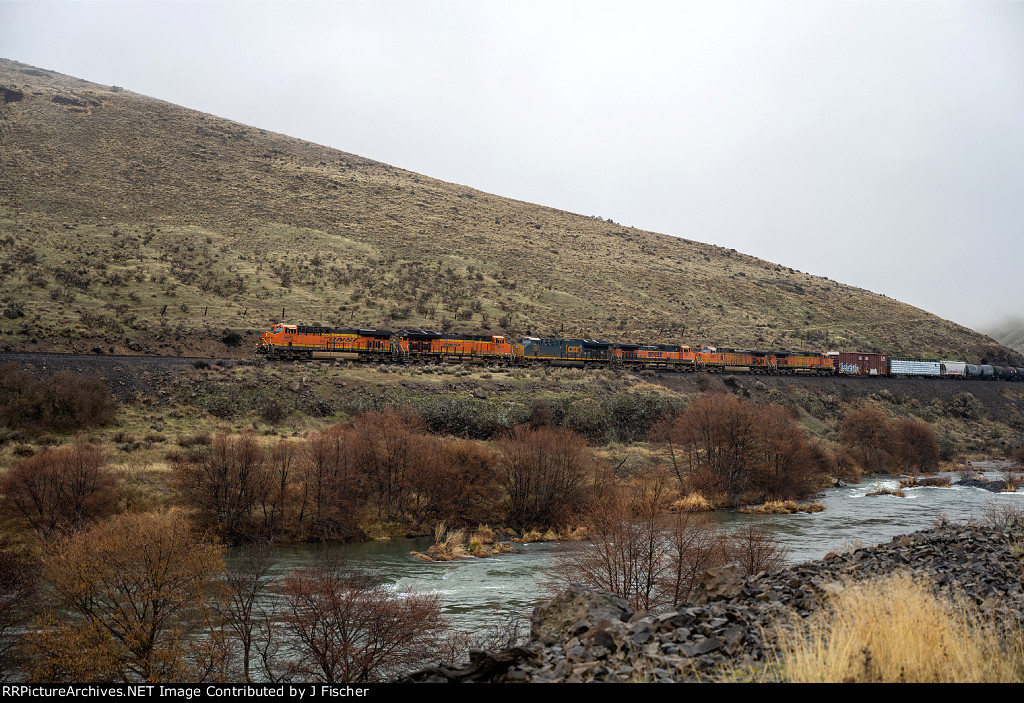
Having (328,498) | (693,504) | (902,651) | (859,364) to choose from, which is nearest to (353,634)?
(902,651)

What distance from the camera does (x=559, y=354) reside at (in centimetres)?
7362

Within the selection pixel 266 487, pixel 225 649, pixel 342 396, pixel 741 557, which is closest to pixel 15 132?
pixel 342 396

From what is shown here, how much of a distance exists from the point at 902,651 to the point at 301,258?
91.3 meters

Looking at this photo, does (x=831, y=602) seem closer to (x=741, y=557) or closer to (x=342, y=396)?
(x=741, y=557)

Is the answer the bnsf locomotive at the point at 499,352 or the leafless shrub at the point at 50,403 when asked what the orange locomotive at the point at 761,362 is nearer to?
the bnsf locomotive at the point at 499,352

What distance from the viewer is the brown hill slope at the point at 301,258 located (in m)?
71.6

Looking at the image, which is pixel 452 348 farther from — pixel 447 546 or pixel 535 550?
pixel 535 550

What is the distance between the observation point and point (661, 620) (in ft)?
44.8

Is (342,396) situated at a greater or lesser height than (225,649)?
greater

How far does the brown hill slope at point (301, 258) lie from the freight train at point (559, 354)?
36.4 feet

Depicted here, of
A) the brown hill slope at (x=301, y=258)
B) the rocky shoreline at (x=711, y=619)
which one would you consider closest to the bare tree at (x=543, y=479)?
the rocky shoreline at (x=711, y=619)

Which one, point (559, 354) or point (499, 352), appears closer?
point (499, 352)

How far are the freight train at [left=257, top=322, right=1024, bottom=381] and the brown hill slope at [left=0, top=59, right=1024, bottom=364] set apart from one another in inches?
437

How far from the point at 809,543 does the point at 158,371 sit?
47029 mm
